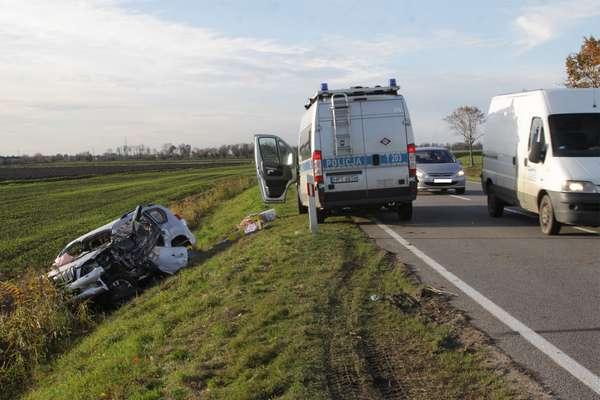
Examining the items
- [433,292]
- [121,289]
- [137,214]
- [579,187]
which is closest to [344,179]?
[137,214]

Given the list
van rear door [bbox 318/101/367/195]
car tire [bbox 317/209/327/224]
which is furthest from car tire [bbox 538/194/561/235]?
car tire [bbox 317/209/327/224]

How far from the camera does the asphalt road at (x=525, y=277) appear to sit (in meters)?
4.48

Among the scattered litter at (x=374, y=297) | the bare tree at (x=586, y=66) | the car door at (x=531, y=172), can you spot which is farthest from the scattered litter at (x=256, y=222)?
the bare tree at (x=586, y=66)

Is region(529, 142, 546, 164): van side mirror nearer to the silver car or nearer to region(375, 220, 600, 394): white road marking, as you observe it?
region(375, 220, 600, 394): white road marking

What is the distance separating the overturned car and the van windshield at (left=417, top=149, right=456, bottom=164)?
35.4 ft

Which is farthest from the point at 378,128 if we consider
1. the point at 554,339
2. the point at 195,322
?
the point at 554,339

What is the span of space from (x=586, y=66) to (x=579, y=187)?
77.3 feet

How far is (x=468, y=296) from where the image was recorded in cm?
638

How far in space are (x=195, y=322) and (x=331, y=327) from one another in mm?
1914

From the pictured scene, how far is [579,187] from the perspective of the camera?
9.68m

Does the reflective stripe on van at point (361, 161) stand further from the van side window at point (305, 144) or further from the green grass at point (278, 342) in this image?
the green grass at point (278, 342)

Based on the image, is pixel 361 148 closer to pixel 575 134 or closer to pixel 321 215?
pixel 321 215

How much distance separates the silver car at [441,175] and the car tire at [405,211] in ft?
22.8

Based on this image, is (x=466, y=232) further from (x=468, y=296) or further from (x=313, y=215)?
(x=468, y=296)
